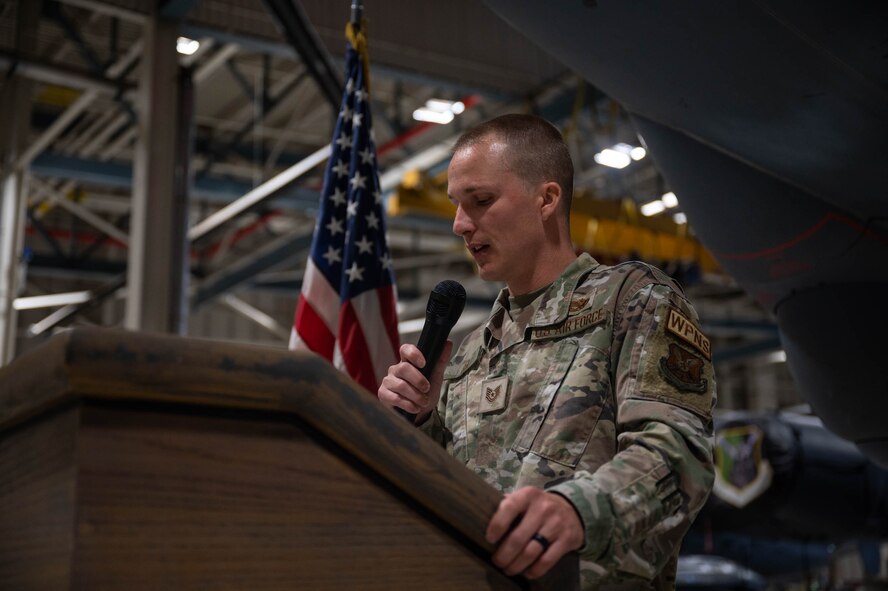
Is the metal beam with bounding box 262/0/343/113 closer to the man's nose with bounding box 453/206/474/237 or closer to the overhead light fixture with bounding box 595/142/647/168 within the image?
the man's nose with bounding box 453/206/474/237

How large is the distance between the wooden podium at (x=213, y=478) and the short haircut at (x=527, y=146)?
0.83m

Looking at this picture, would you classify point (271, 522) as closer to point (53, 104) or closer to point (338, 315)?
point (338, 315)

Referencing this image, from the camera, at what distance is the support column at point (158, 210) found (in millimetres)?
5941

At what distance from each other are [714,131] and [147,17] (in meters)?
4.81

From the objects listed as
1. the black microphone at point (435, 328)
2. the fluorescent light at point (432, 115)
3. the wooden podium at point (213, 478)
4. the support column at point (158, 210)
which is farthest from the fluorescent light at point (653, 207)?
the wooden podium at point (213, 478)

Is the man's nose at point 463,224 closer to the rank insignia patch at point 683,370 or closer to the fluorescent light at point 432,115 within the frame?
the rank insignia patch at point 683,370

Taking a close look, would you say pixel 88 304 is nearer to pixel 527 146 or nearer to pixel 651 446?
pixel 527 146

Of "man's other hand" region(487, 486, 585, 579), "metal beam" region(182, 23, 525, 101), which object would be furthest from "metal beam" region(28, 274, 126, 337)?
"man's other hand" region(487, 486, 585, 579)

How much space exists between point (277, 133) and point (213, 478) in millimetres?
12116

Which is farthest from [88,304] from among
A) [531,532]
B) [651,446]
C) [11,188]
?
[531,532]

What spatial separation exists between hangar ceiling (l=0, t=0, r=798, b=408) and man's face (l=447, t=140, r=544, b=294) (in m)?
1.75

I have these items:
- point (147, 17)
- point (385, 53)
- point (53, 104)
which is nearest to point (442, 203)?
point (385, 53)

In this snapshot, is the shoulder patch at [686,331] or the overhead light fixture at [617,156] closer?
the shoulder patch at [686,331]

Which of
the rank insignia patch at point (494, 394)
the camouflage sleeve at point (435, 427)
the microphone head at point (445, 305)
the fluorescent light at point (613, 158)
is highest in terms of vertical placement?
the fluorescent light at point (613, 158)
